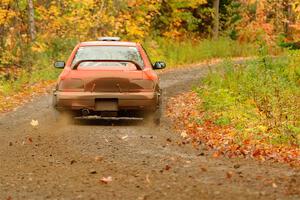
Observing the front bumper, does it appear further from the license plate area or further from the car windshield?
the car windshield

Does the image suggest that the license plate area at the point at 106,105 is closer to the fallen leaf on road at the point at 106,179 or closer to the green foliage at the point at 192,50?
the fallen leaf on road at the point at 106,179

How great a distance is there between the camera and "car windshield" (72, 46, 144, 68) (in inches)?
527

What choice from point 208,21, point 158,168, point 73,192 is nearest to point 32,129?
point 158,168

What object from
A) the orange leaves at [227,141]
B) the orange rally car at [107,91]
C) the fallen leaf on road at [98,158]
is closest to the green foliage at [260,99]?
the orange leaves at [227,141]

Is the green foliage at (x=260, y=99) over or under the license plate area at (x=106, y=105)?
under

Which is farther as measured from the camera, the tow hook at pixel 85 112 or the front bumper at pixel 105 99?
the tow hook at pixel 85 112

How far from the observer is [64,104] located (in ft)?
42.2

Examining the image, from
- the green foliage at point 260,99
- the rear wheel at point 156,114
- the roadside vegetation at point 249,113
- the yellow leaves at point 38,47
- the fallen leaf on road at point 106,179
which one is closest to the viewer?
the fallen leaf on road at point 106,179

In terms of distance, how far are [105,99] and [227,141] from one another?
8.46ft

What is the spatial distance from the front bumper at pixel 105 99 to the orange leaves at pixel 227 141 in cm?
95

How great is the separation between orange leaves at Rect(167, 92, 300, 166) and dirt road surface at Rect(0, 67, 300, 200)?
349 mm

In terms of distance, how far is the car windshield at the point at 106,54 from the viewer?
13.4 metres

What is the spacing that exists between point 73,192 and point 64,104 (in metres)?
5.13

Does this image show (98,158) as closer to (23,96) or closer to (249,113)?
(249,113)
